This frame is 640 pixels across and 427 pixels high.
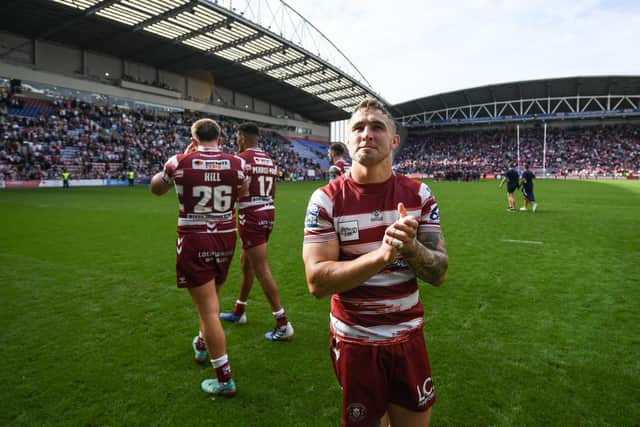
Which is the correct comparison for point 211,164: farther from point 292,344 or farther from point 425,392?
point 425,392

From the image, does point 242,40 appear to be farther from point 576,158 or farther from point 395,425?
point 576,158

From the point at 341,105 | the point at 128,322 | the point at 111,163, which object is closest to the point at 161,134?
the point at 111,163

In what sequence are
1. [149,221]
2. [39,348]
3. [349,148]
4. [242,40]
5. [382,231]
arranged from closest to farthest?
[382,231] → [349,148] → [39,348] → [149,221] → [242,40]

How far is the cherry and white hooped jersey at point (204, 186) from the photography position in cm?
312

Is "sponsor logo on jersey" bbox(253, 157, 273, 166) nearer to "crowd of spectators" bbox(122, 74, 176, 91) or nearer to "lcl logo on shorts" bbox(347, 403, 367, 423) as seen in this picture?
"lcl logo on shorts" bbox(347, 403, 367, 423)

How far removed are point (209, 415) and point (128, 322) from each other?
228 cm

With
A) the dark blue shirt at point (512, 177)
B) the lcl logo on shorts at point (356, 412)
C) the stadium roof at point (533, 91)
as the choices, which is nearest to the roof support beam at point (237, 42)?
the dark blue shirt at point (512, 177)

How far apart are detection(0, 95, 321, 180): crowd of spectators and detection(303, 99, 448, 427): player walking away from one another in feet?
117

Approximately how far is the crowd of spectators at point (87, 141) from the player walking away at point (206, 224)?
33855 mm

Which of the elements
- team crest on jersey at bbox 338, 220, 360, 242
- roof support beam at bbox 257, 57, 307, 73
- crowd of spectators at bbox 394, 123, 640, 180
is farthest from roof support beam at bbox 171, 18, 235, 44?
team crest on jersey at bbox 338, 220, 360, 242

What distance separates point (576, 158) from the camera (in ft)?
180

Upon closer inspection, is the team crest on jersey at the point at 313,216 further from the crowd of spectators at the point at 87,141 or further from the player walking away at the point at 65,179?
the crowd of spectators at the point at 87,141

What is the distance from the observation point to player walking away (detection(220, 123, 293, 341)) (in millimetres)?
4156

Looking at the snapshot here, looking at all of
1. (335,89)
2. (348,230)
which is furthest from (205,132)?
(335,89)
